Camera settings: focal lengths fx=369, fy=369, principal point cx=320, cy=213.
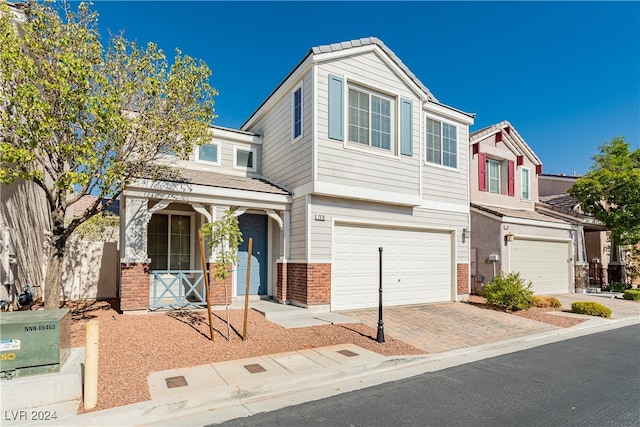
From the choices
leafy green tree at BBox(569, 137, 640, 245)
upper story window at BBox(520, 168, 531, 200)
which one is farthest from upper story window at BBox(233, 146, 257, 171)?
leafy green tree at BBox(569, 137, 640, 245)

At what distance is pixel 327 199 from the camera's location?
34.0ft

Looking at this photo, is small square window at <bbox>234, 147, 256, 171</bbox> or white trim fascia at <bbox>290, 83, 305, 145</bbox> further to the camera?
small square window at <bbox>234, 147, 256, 171</bbox>

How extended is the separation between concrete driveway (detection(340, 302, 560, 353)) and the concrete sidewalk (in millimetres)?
25

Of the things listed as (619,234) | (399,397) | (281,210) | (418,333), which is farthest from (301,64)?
(619,234)

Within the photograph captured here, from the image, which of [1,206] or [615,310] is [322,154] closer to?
[1,206]

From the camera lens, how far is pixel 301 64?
10625 millimetres

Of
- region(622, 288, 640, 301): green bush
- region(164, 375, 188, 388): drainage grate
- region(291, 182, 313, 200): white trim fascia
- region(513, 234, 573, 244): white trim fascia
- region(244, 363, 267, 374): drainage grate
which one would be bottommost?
region(622, 288, 640, 301): green bush

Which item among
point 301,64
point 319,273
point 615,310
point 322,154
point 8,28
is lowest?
point 615,310

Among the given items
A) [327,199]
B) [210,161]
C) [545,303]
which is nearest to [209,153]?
[210,161]

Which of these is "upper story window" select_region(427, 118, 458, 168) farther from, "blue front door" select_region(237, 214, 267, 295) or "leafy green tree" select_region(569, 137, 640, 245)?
"leafy green tree" select_region(569, 137, 640, 245)

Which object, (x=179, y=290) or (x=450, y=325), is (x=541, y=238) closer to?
(x=450, y=325)

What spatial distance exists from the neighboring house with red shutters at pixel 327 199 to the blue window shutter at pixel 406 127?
1.4 inches

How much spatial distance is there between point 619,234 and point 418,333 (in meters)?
14.1

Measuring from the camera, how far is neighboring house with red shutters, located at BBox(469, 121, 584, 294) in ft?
48.4
